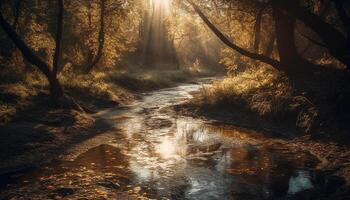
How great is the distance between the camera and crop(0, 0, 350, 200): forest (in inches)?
432

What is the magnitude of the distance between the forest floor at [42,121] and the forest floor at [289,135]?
5638 mm

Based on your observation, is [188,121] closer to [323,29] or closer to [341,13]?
[323,29]

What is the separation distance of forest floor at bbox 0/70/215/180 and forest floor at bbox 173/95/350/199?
5.64 m

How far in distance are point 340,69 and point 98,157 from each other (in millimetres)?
13435

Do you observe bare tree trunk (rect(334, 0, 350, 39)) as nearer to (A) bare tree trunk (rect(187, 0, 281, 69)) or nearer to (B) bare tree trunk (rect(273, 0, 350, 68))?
(B) bare tree trunk (rect(273, 0, 350, 68))

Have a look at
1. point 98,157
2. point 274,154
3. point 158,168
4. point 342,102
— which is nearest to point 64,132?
point 98,157

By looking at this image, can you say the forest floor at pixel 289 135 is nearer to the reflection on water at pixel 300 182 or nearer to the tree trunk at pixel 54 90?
the reflection on water at pixel 300 182

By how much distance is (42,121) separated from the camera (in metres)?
18.1

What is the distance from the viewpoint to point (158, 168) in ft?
41.2

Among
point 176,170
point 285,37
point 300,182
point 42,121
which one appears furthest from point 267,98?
point 42,121

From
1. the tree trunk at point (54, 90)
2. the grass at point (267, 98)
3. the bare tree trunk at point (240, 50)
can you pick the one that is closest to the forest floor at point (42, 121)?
the tree trunk at point (54, 90)

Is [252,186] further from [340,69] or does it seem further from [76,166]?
[340,69]

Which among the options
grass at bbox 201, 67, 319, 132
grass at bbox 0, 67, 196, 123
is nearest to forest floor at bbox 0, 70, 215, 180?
grass at bbox 0, 67, 196, 123

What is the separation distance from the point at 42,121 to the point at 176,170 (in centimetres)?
821
